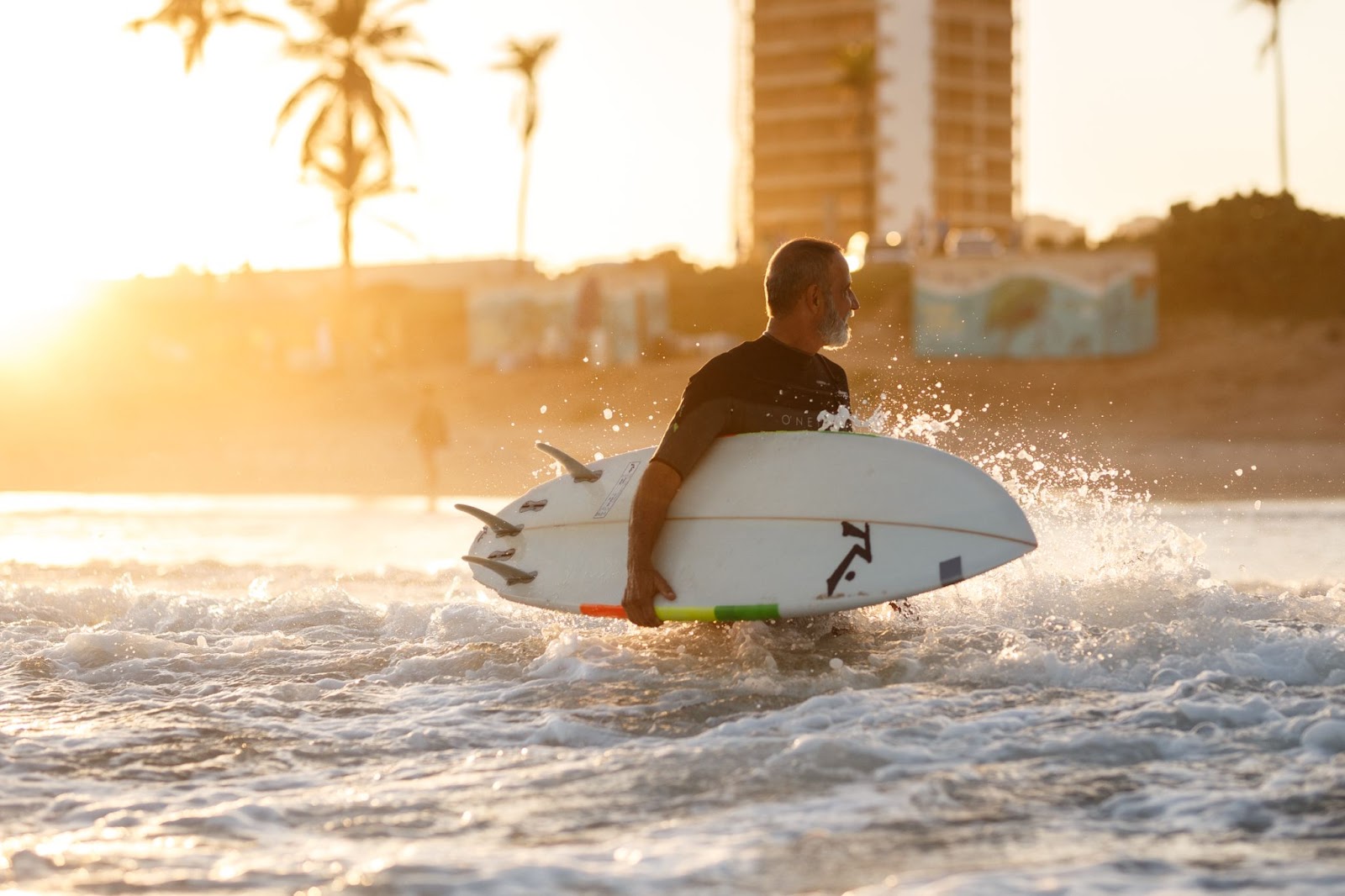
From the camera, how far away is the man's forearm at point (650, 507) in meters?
4.90

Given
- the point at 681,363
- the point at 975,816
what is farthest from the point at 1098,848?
the point at 681,363

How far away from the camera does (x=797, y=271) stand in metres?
4.94

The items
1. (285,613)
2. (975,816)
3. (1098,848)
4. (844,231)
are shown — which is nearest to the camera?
(1098,848)

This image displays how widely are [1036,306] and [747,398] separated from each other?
30.3 m

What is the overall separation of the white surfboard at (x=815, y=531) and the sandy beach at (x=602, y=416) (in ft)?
49.4

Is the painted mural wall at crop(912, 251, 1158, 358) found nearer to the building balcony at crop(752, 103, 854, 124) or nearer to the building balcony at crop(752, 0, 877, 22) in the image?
the building balcony at crop(752, 103, 854, 124)

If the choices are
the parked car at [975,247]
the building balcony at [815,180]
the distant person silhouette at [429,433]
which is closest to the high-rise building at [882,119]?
the building balcony at [815,180]

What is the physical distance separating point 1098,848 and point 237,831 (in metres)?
1.89

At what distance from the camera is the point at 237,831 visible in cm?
326

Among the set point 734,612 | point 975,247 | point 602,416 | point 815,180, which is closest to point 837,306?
point 734,612

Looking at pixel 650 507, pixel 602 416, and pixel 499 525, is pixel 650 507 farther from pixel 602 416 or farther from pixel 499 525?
pixel 602 416

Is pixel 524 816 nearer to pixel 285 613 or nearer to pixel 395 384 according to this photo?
pixel 285 613

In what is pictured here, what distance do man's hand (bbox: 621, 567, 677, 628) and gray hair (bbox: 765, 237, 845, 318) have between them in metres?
0.99

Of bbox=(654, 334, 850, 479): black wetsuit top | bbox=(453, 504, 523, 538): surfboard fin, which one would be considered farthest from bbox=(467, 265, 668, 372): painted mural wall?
bbox=(654, 334, 850, 479): black wetsuit top
